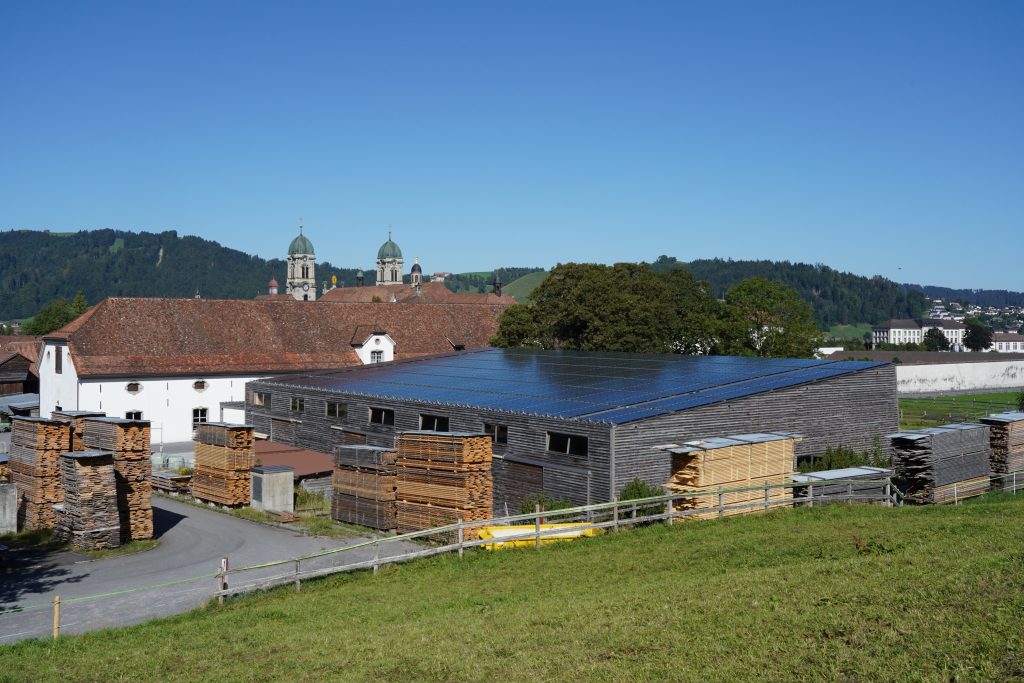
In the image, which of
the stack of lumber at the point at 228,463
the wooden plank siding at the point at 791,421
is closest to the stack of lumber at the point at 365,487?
the stack of lumber at the point at 228,463

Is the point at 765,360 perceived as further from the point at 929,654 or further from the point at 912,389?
the point at 912,389

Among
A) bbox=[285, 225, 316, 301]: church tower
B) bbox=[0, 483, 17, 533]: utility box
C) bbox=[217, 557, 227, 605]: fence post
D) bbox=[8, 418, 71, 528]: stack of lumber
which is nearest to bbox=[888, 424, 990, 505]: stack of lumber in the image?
bbox=[217, 557, 227, 605]: fence post

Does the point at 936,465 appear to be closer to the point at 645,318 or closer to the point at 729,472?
the point at 729,472

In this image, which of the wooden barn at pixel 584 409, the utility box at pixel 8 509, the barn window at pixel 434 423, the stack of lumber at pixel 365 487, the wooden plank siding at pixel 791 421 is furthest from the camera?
the barn window at pixel 434 423

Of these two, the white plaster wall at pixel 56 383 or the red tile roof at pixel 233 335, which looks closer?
the white plaster wall at pixel 56 383

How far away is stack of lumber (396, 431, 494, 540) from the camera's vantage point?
26.8 meters

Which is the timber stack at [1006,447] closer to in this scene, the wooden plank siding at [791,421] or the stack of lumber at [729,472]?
the wooden plank siding at [791,421]

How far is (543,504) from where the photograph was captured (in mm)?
29641

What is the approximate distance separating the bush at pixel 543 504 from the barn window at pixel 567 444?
154 cm

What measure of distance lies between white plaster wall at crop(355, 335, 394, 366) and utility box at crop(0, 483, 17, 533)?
109 feet

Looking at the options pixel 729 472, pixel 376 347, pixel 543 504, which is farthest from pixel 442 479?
pixel 376 347

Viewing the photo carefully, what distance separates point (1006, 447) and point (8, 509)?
1229 inches

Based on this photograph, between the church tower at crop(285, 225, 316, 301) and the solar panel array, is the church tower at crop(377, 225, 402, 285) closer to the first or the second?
the church tower at crop(285, 225, 316, 301)

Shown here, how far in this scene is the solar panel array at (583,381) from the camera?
31891 mm
